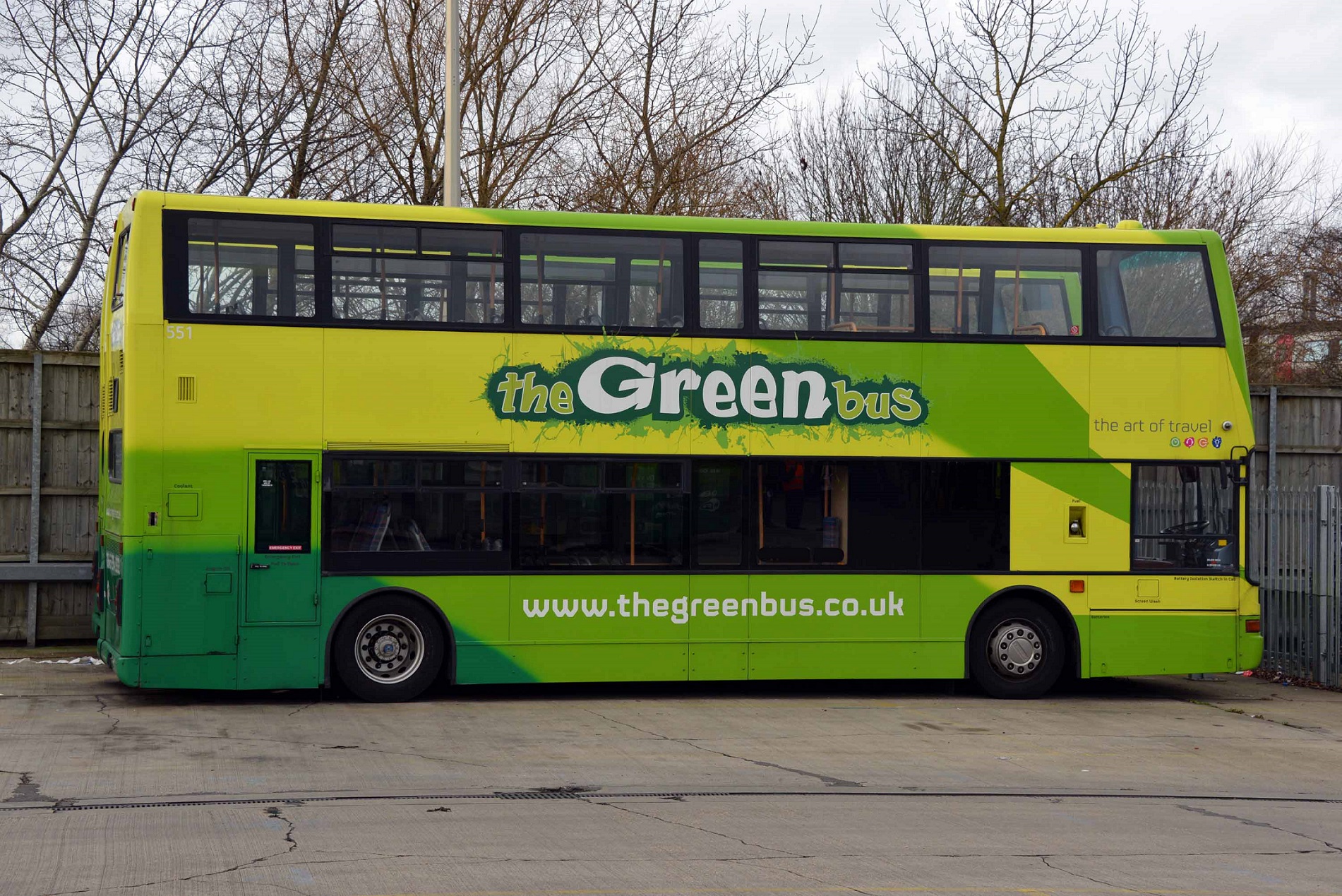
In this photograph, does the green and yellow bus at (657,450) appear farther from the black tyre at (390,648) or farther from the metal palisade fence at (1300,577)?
the metal palisade fence at (1300,577)

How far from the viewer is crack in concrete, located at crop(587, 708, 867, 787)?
30.5 ft

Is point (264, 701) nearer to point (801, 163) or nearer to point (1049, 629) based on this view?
point (1049, 629)

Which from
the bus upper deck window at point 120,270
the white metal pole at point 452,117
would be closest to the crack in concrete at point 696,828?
the bus upper deck window at point 120,270

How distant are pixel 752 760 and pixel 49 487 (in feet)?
29.5

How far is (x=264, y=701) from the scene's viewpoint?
12.4 m

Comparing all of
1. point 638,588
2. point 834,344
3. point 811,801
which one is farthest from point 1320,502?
point 811,801

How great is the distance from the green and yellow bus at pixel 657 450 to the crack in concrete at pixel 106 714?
385 millimetres

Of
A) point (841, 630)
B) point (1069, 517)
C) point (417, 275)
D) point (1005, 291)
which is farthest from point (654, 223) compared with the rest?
point (1069, 517)

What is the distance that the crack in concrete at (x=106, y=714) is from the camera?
1063 cm

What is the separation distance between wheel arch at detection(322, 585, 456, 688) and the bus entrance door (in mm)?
230

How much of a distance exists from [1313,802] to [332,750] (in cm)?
680

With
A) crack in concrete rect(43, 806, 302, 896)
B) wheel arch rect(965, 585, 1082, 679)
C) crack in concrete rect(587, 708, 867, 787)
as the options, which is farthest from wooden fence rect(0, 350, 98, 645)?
wheel arch rect(965, 585, 1082, 679)

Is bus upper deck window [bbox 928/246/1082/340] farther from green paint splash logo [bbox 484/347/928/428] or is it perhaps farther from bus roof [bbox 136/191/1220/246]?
green paint splash logo [bbox 484/347/928/428]

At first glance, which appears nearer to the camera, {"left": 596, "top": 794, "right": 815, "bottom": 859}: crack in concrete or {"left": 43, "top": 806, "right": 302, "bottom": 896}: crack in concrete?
{"left": 43, "top": 806, "right": 302, "bottom": 896}: crack in concrete
